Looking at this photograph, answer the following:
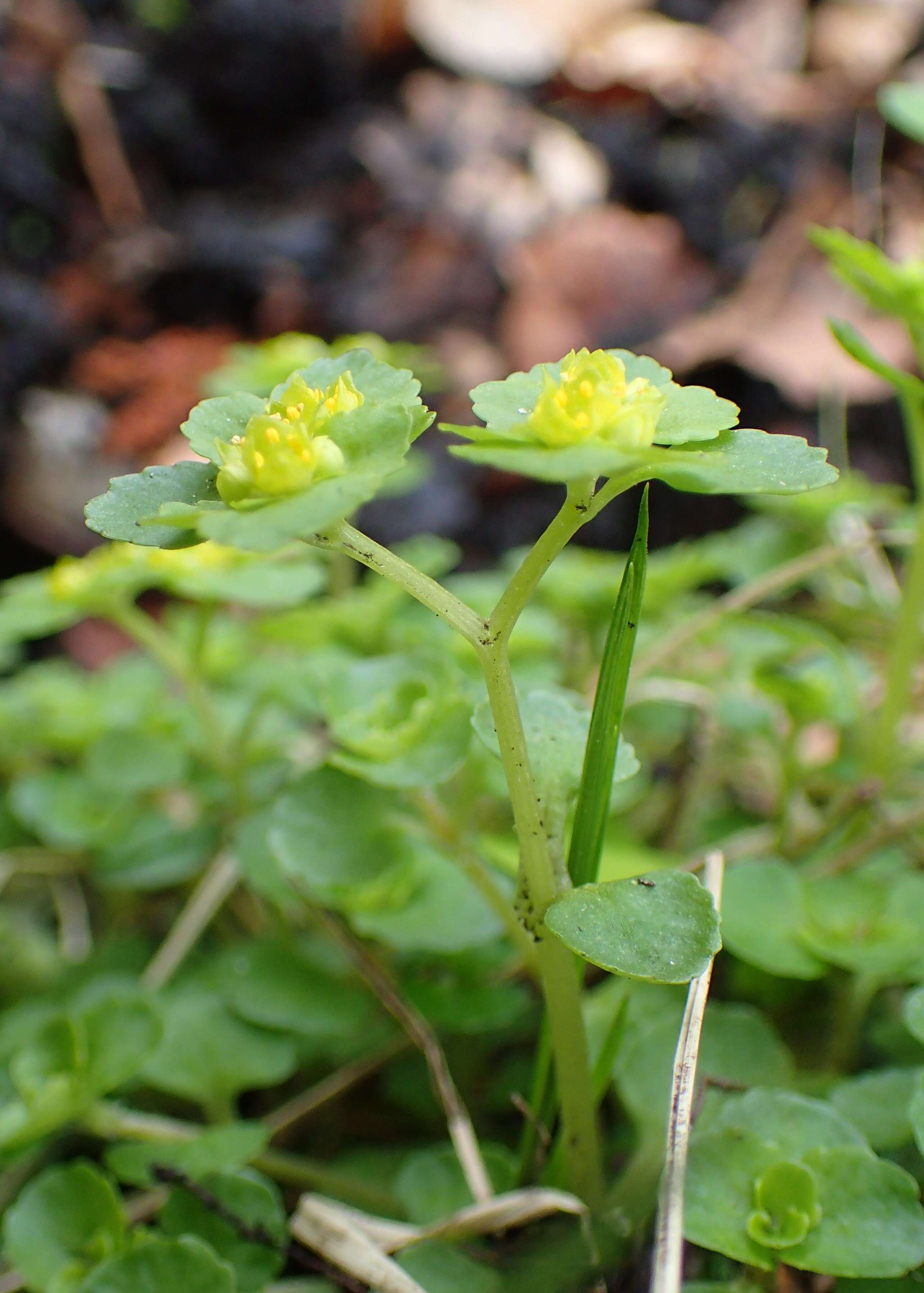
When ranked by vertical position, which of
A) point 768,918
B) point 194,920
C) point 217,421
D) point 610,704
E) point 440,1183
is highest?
point 217,421

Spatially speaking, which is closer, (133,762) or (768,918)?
(768,918)

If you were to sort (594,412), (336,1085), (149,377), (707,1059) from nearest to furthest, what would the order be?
(594,412) < (707,1059) < (336,1085) < (149,377)

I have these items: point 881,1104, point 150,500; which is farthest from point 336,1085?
point 150,500

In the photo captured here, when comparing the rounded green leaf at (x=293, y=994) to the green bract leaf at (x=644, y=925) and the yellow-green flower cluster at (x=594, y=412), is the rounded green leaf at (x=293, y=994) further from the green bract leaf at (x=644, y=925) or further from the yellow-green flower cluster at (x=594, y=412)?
the yellow-green flower cluster at (x=594, y=412)

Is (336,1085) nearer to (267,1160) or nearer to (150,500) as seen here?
(267,1160)

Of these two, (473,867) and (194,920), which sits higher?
(473,867)

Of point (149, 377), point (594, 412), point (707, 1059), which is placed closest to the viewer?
point (594, 412)

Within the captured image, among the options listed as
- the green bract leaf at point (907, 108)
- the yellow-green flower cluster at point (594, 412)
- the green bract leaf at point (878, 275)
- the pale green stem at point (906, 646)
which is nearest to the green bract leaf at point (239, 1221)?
the yellow-green flower cluster at point (594, 412)

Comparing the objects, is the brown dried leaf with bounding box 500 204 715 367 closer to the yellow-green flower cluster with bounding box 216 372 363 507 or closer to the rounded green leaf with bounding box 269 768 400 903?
the rounded green leaf with bounding box 269 768 400 903
